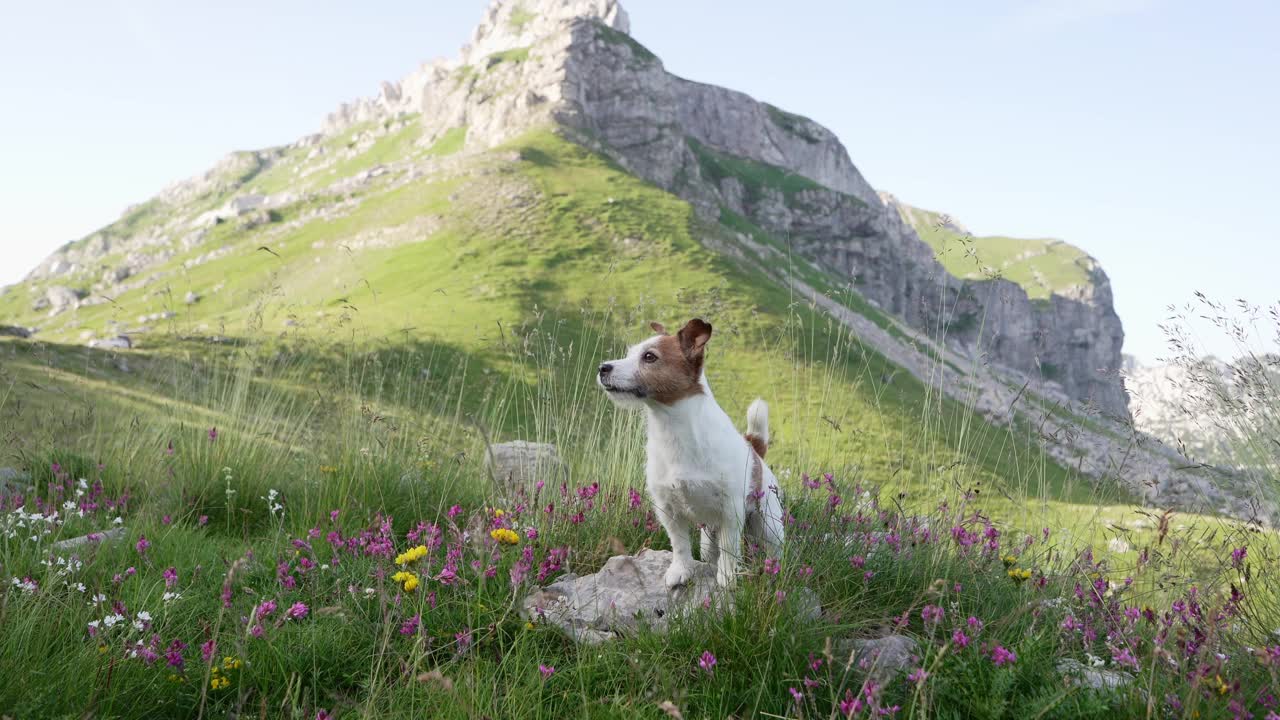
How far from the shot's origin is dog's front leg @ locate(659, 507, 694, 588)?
4.24 m

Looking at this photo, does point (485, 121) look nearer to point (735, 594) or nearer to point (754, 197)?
point (754, 197)

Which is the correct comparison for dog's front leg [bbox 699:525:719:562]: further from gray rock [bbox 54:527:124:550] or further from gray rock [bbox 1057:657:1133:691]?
gray rock [bbox 54:527:124:550]

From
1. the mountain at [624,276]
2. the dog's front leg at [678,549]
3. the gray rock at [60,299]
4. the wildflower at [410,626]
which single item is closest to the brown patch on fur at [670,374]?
the dog's front leg at [678,549]

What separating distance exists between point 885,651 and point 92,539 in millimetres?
4416

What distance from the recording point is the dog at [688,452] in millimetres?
4047

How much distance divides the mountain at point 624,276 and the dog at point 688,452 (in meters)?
0.89

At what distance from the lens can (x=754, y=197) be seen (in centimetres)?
14312

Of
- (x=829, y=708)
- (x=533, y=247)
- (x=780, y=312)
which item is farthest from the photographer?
(x=533, y=247)

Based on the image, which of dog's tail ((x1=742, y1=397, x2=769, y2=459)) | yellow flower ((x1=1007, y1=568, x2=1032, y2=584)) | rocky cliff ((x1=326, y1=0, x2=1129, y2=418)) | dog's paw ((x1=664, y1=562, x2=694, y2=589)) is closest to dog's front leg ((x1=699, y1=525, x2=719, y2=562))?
dog's paw ((x1=664, y1=562, x2=694, y2=589))

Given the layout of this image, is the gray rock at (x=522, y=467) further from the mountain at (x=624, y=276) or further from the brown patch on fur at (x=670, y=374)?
the brown patch on fur at (x=670, y=374)

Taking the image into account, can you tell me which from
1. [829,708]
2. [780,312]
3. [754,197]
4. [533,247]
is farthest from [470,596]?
[754,197]

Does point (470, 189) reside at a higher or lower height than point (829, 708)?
higher

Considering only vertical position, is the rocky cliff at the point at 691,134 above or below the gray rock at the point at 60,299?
above

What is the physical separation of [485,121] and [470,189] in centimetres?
4211
